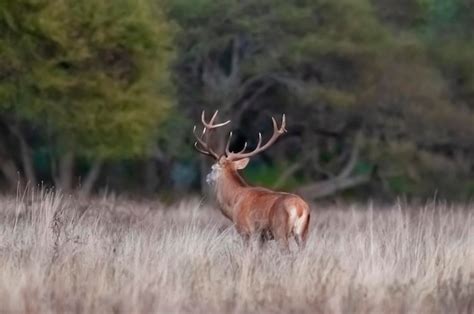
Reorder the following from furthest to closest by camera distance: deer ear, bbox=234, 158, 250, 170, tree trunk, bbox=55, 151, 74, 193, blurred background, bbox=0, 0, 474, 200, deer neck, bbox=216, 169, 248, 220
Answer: blurred background, bbox=0, 0, 474, 200 < tree trunk, bbox=55, 151, 74, 193 < deer ear, bbox=234, 158, 250, 170 < deer neck, bbox=216, 169, 248, 220

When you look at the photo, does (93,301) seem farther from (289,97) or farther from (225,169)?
(289,97)

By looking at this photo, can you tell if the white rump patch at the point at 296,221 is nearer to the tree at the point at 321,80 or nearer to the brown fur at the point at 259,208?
the brown fur at the point at 259,208

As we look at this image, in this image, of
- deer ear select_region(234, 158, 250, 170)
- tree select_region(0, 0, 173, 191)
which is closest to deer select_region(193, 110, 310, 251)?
deer ear select_region(234, 158, 250, 170)

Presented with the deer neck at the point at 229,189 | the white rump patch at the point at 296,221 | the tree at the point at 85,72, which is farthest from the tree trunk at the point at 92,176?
the white rump patch at the point at 296,221

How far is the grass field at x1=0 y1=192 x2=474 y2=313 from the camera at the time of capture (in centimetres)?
Result: 1034

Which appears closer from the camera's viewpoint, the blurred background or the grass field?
the grass field

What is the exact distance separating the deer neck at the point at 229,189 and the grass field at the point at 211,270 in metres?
0.25

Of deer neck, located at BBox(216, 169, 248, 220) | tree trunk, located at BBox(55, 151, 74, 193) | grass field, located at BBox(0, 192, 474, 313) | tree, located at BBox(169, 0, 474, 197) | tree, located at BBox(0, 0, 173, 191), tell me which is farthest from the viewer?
tree, located at BBox(169, 0, 474, 197)

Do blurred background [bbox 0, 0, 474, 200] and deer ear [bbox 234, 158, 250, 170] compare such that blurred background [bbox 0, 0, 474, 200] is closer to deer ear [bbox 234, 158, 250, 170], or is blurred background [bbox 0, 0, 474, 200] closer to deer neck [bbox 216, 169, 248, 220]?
deer ear [bbox 234, 158, 250, 170]

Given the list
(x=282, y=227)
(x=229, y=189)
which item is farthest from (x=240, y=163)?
(x=282, y=227)

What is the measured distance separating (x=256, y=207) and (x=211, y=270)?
2.57 m

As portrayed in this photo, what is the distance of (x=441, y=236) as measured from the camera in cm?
1382

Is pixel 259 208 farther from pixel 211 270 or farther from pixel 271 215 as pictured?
pixel 211 270

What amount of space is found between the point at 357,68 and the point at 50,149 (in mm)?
9295
